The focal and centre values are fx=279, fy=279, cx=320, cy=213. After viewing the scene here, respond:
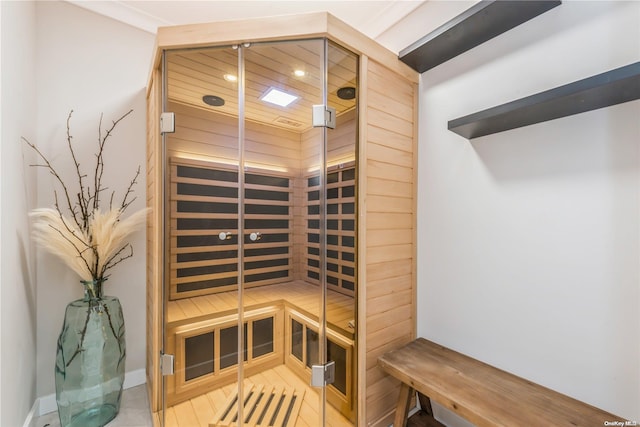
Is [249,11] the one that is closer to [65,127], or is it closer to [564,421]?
[65,127]

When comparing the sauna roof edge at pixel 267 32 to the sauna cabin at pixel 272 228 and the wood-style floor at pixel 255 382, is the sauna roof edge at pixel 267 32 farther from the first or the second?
the wood-style floor at pixel 255 382

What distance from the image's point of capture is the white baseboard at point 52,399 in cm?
167

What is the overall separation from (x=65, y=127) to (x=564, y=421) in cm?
294

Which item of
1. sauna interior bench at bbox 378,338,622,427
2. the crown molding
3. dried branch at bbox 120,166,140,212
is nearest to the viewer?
sauna interior bench at bbox 378,338,622,427

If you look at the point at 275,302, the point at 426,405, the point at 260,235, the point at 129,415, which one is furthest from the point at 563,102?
the point at 129,415

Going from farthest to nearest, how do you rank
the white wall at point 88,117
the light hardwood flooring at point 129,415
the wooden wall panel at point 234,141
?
the white wall at point 88,117 → the light hardwood flooring at point 129,415 → the wooden wall panel at point 234,141

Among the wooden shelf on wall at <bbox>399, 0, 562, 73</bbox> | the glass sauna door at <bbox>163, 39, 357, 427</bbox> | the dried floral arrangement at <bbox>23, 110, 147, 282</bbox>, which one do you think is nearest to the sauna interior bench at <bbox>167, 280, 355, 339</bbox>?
the glass sauna door at <bbox>163, 39, 357, 427</bbox>

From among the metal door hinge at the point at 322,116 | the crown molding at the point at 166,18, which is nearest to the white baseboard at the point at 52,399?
the metal door hinge at the point at 322,116

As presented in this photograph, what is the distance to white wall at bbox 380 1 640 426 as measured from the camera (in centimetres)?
106

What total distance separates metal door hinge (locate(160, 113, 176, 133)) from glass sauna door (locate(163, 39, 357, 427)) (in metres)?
0.03

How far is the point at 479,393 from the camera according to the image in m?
1.17

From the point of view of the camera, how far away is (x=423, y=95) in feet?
5.69

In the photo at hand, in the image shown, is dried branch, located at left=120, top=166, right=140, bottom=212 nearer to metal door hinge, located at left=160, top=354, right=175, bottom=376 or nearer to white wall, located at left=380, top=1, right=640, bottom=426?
metal door hinge, located at left=160, top=354, right=175, bottom=376

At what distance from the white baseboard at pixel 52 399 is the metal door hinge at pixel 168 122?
1705 mm
